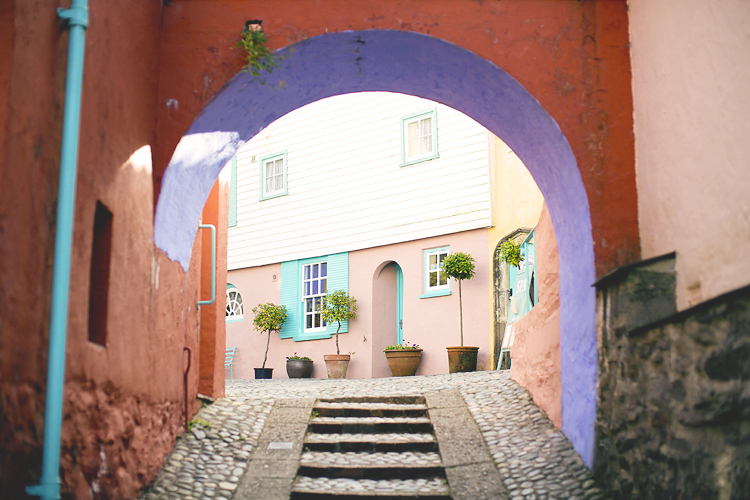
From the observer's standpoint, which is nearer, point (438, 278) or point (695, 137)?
point (695, 137)

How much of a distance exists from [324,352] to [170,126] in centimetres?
879

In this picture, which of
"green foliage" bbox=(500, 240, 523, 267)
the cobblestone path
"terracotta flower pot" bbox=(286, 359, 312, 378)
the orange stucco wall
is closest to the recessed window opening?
the orange stucco wall

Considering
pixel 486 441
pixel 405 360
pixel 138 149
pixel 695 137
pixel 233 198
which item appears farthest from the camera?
pixel 233 198

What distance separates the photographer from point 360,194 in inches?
526

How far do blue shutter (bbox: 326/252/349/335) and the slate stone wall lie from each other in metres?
8.81

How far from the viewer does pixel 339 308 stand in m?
12.8

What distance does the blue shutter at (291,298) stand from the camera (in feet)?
45.2

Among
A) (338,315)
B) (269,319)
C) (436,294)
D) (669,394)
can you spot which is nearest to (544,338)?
(669,394)

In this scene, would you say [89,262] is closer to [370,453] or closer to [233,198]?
[370,453]

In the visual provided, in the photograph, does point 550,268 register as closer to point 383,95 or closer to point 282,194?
point 383,95

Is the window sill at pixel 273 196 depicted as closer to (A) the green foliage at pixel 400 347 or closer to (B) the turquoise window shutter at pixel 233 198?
(B) the turquoise window shutter at pixel 233 198

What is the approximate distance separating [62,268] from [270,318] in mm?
10627

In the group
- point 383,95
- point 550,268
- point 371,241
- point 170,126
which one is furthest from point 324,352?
point 170,126

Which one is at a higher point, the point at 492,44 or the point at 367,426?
the point at 492,44
